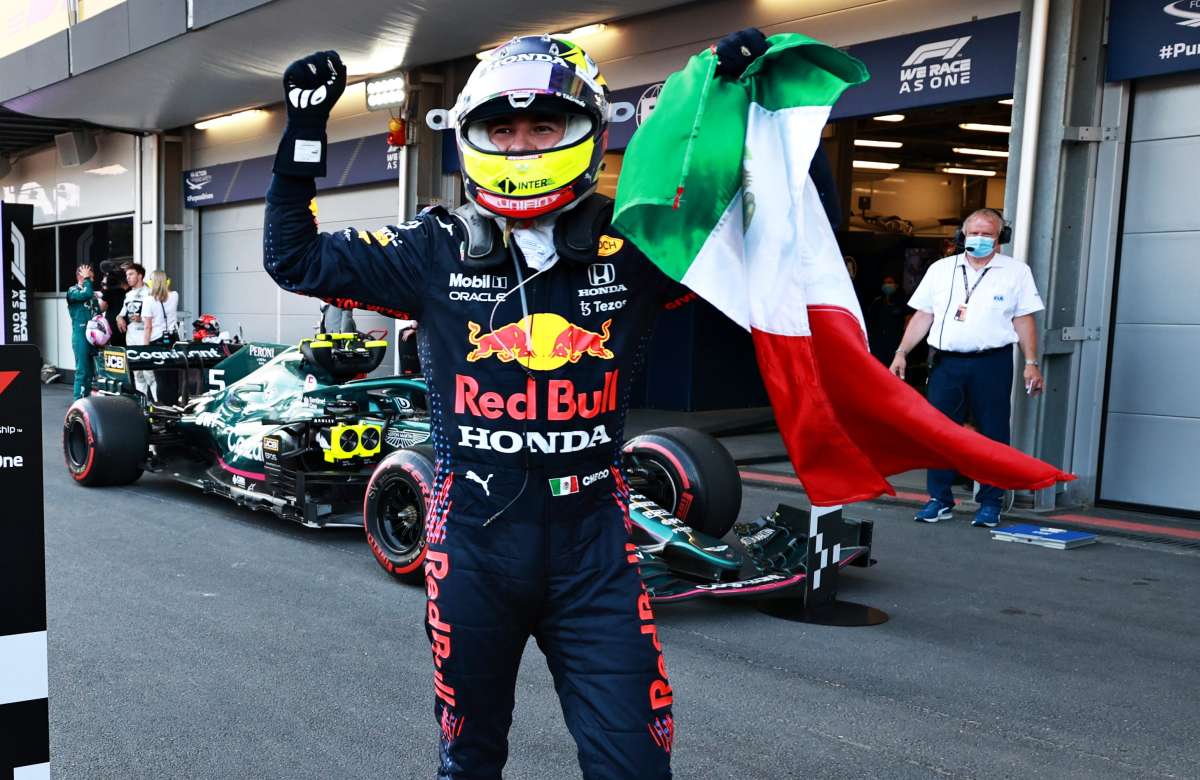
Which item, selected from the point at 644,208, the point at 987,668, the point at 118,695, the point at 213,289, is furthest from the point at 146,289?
the point at 644,208

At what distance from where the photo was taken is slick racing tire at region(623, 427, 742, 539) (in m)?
6.09

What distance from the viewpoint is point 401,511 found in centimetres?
600

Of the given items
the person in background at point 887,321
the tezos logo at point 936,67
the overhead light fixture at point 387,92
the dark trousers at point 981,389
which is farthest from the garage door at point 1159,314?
the overhead light fixture at point 387,92

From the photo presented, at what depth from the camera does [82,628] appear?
4.94 meters

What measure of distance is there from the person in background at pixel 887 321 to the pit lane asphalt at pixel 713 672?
863cm

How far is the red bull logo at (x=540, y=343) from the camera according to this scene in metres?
2.39

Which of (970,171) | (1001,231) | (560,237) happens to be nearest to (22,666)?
(560,237)

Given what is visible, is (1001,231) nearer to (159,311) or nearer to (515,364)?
(515,364)

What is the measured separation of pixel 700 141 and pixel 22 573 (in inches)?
63.2

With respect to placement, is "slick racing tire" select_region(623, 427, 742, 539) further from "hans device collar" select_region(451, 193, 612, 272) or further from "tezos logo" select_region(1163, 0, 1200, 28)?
"tezos logo" select_region(1163, 0, 1200, 28)

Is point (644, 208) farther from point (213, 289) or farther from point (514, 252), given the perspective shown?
point (213, 289)

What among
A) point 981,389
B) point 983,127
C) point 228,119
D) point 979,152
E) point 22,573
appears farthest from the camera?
point 228,119

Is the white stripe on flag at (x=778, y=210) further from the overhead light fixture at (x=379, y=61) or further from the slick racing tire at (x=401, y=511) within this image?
the overhead light fixture at (x=379, y=61)

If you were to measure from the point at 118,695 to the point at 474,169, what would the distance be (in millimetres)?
2739
